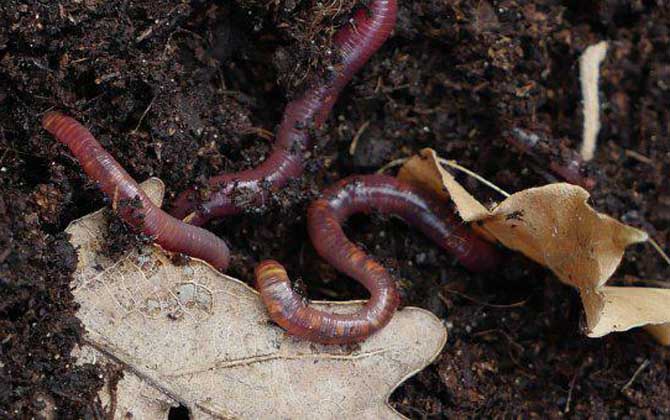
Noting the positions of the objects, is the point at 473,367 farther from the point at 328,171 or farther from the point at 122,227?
the point at 122,227

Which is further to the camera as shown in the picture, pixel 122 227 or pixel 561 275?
pixel 561 275

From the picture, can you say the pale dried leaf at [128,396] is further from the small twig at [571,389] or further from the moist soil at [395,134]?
the small twig at [571,389]

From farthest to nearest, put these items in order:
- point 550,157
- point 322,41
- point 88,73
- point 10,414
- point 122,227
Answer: point 550,157 < point 322,41 < point 88,73 < point 122,227 < point 10,414

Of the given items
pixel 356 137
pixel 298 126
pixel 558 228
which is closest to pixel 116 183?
pixel 298 126

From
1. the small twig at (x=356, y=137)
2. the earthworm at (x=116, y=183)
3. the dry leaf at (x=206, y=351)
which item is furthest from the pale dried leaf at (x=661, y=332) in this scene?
the earthworm at (x=116, y=183)

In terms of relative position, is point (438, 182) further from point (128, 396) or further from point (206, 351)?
point (128, 396)

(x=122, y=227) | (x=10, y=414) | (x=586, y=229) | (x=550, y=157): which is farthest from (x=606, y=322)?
(x=10, y=414)
